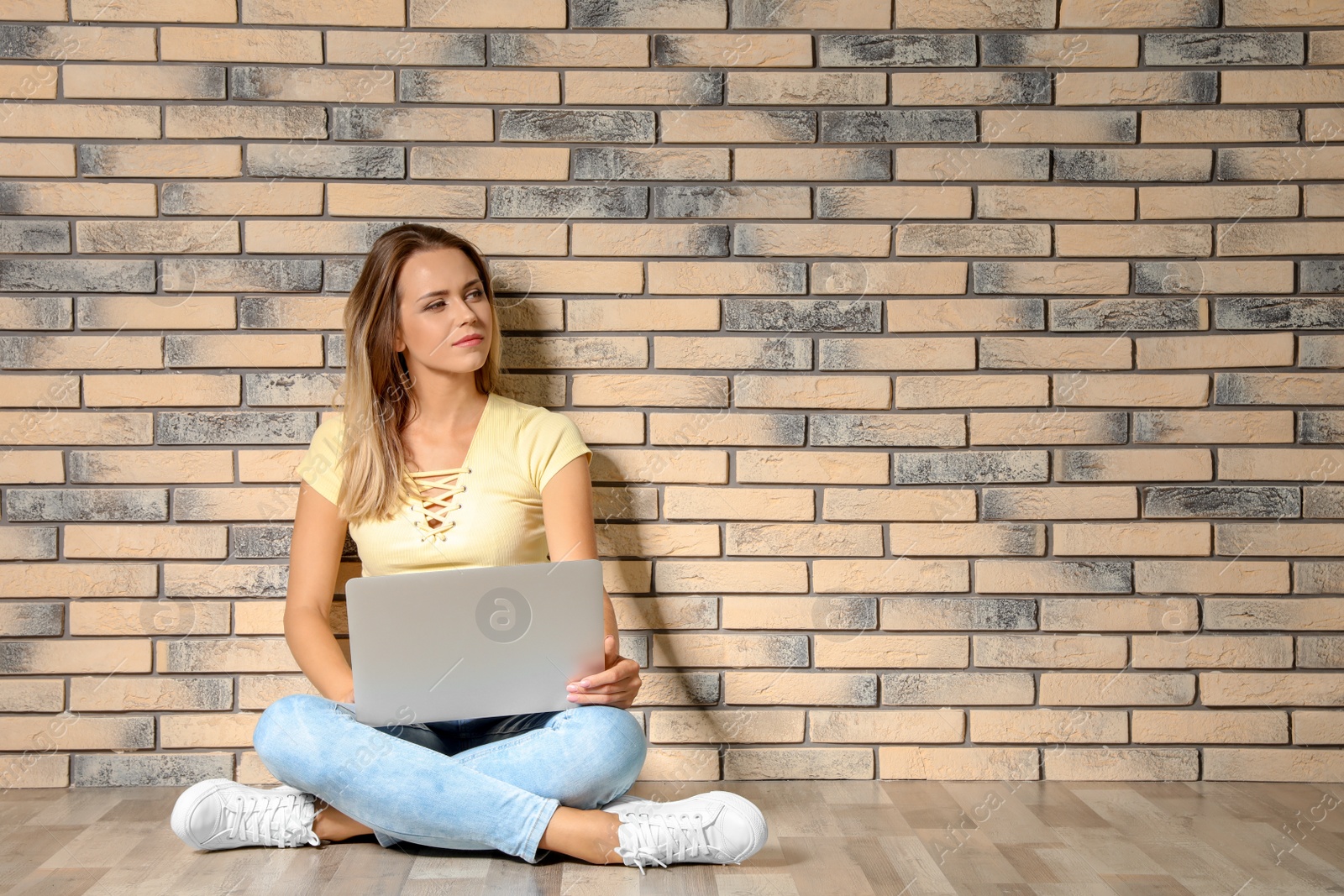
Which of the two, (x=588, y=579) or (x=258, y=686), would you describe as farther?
(x=258, y=686)

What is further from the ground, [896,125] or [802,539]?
[896,125]

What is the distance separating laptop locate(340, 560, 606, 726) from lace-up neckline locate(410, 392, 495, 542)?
1.13 ft

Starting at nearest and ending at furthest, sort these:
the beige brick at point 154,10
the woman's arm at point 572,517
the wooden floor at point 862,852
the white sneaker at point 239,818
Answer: the wooden floor at point 862,852, the white sneaker at point 239,818, the woman's arm at point 572,517, the beige brick at point 154,10

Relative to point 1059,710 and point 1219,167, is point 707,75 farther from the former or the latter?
point 1059,710

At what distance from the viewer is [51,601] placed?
92.0 inches

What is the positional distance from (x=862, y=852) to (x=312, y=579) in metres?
1.22

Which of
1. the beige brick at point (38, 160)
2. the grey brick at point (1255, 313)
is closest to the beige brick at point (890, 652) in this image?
the grey brick at point (1255, 313)

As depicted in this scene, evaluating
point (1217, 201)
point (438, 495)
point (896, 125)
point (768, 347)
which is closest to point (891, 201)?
point (896, 125)

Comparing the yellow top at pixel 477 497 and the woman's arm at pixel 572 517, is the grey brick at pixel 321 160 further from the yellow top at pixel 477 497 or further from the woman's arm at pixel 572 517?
the woman's arm at pixel 572 517

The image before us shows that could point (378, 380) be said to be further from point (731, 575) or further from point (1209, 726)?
point (1209, 726)

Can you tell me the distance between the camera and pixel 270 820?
1927 millimetres

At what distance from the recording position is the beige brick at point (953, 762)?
93.0 inches

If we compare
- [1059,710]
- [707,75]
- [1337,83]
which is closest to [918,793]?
[1059,710]

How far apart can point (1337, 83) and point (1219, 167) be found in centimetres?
31
